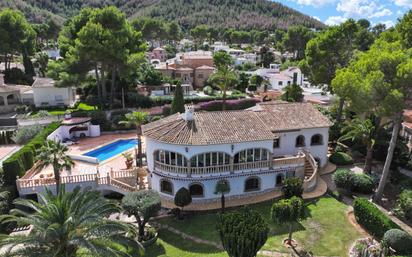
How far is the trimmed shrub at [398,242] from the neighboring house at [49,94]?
51820 mm

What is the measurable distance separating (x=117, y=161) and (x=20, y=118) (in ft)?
65.3

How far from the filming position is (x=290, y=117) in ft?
115

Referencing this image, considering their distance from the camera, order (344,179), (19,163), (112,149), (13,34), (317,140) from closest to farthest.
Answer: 1. (19,163)
2. (344,179)
3. (317,140)
4. (112,149)
5. (13,34)

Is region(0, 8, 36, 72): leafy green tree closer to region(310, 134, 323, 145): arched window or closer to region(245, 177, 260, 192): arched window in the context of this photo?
region(245, 177, 260, 192): arched window

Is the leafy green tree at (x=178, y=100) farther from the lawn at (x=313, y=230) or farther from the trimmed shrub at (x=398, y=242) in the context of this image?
the trimmed shrub at (x=398, y=242)

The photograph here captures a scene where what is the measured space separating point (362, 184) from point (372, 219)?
631cm

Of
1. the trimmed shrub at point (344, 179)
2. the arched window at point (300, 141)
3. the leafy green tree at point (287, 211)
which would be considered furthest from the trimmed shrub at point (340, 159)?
the leafy green tree at point (287, 211)

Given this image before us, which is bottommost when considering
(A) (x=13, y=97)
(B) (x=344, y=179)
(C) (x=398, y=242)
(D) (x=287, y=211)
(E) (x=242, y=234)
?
(C) (x=398, y=242)

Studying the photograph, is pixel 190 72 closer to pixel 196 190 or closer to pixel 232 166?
pixel 232 166

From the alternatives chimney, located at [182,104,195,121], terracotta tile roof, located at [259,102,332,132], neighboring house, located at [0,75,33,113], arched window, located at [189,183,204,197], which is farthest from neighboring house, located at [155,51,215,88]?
arched window, located at [189,183,204,197]

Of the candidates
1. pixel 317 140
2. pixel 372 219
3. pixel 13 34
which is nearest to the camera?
pixel 372 219

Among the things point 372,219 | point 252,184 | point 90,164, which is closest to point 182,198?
point 252,184

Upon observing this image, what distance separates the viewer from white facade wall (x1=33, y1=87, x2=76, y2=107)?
56438 millimetres

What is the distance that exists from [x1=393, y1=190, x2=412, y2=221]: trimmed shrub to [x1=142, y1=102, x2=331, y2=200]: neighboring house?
701 centimetres
